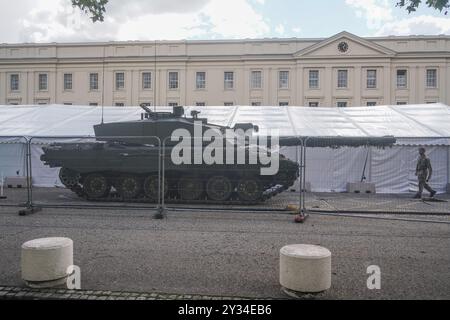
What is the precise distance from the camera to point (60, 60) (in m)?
57.7

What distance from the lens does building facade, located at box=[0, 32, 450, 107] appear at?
5316cm

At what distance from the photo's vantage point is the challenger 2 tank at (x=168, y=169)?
40.5 feet

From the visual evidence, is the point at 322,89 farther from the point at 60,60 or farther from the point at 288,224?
the point at 288,224

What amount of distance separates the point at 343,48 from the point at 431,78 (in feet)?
35.8

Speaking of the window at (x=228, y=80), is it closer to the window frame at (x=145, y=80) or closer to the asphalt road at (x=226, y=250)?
the window frame at (x=145, y=80)

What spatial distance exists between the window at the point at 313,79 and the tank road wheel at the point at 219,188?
43355 mm

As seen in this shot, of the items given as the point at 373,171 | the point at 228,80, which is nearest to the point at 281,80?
the point at 228,80

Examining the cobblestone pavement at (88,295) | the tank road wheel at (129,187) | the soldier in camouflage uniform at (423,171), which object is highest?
the soldier in camouflage uniform at (423,171)

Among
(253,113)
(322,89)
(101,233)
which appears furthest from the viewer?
(322,89)

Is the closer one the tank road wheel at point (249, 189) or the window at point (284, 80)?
the tank road wheel at point (249, 189)

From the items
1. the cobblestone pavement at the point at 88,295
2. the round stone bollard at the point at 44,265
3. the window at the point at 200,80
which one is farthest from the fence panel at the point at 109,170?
the window at the point at 200,80

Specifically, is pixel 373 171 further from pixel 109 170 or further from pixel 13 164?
pixel 13 164

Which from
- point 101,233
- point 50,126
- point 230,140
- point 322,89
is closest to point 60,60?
point 322,89
